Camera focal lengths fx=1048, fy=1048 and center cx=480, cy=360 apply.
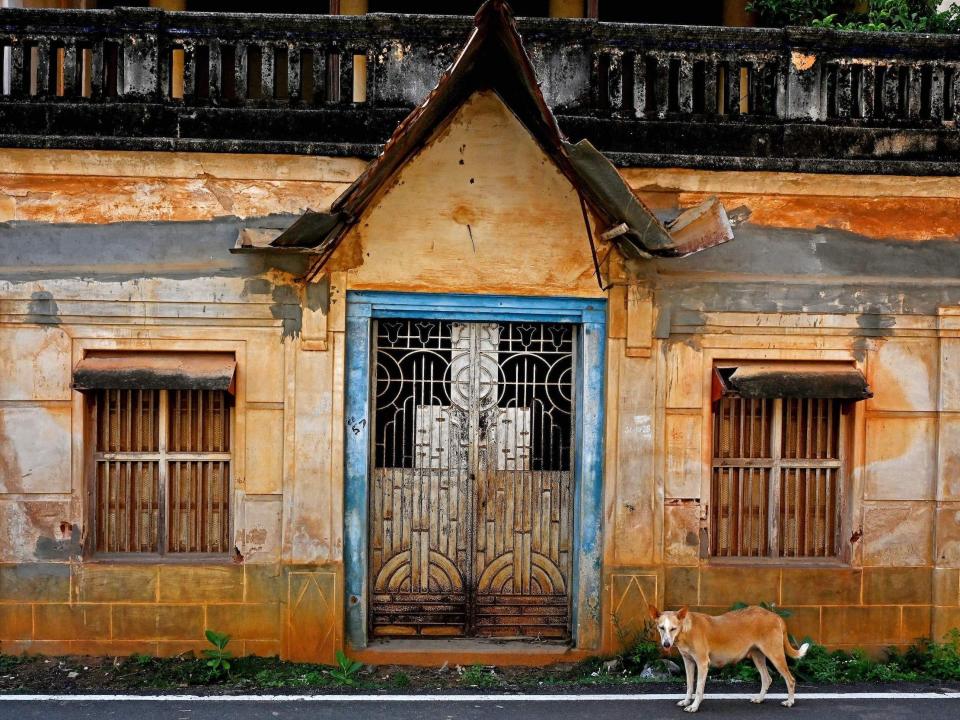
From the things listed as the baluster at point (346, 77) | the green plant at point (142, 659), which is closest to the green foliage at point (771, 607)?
the green plant at point (142, 659)

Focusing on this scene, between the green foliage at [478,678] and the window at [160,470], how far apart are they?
2215 millimetres

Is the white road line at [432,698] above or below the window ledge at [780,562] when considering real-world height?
below

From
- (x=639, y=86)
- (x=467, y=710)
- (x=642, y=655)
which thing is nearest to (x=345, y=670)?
(x=467, y=710)

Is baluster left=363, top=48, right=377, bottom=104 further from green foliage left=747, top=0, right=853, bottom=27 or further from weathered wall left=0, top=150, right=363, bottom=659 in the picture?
green foliage left=747, top=0, right=853, bottom=27

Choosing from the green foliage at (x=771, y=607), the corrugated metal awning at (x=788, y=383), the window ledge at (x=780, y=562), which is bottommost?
the green foliage at (x=771, y=607)

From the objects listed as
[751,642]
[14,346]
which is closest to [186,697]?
[14,346]

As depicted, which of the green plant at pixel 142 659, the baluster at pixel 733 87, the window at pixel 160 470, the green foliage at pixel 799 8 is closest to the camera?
the green plant at pixel 142 659

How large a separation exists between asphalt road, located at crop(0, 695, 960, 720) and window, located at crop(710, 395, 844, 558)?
149cm

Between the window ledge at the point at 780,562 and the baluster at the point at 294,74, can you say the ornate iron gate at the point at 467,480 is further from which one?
the baluster at the point at 294,74

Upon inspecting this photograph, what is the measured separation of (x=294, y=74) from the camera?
8.25 metres

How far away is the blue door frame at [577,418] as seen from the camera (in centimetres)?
829

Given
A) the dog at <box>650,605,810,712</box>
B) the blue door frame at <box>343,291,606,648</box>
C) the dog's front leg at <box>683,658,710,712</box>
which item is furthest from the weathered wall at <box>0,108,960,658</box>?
the dog's front leg at <box>683,658,710,712</box>

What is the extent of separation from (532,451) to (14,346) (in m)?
4.14

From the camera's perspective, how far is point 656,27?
8.39m
